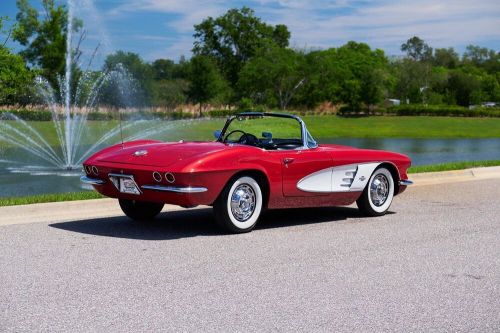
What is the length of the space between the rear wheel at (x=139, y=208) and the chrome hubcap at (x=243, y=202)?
1288 millimetres

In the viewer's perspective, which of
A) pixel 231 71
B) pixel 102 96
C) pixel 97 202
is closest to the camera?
pixel 97 202

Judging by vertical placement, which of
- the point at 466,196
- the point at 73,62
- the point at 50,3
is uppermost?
the point at 50,3

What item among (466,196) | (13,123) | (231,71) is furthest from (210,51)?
(466,196)

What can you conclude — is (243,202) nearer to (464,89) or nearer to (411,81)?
(411,81)

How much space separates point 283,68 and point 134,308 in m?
63.1

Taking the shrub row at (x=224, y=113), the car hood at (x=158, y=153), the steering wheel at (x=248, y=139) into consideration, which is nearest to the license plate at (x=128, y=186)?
the car hood at (x=158, y=153)

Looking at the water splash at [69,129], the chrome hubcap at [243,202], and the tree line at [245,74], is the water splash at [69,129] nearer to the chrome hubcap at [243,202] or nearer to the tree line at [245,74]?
the tree line at [245,74]

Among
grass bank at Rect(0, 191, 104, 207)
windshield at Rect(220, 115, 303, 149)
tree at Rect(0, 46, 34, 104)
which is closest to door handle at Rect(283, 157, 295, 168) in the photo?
windshield at Rect(220, 115, 303, 149)

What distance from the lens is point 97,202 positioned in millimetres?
9734

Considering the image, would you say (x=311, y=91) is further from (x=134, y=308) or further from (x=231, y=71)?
(x=134, y=308)

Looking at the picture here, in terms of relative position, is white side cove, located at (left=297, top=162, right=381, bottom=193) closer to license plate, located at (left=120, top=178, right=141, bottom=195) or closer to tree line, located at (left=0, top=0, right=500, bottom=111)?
license plate, located at (left=120, top=178, right=141, bottom=195)

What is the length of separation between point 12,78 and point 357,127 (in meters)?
24.2

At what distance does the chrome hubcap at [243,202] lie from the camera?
805 centimetres

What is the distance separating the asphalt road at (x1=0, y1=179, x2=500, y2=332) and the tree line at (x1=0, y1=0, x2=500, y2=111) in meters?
→ 33.0
